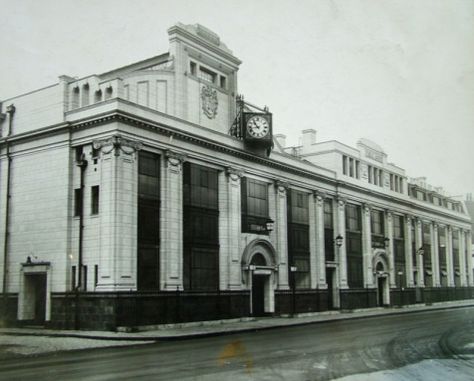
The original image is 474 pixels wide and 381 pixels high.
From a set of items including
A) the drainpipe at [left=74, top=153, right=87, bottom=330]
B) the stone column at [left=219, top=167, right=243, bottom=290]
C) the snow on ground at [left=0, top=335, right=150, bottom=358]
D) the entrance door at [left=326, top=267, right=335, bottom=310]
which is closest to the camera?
the snow on ground at [left=0, top=335, right=150, bottom=358]

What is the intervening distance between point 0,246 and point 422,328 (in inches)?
929

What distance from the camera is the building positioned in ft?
101

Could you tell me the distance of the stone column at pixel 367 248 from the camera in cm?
5488

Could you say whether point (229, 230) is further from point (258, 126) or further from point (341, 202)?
point (341, 202)

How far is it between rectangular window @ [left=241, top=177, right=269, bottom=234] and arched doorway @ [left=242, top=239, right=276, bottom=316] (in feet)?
3.49

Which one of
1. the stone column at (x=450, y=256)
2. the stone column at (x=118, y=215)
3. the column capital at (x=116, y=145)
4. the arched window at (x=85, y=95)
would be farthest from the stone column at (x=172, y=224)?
the stone column at (x=450, y=256)

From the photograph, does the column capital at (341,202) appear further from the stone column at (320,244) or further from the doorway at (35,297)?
the doorway at (35,297)

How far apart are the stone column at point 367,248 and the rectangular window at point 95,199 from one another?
30.7 metres

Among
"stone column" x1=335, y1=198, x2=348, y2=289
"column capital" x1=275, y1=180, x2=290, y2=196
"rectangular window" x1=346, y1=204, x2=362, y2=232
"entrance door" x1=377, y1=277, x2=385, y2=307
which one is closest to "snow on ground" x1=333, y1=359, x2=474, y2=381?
"column capital" x1=275, y1=180, x2=290, y2=196

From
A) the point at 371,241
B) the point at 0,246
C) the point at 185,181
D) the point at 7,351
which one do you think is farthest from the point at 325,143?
the point at 7,351

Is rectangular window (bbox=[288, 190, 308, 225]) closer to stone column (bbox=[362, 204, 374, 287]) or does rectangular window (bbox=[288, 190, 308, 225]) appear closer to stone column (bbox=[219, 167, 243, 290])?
stone column (bbox=[219, 167, 243, 290])

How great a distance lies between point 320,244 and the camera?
48.0m

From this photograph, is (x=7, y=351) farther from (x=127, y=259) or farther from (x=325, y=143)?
(x=325, y=143)

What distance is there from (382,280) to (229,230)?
2627cm
